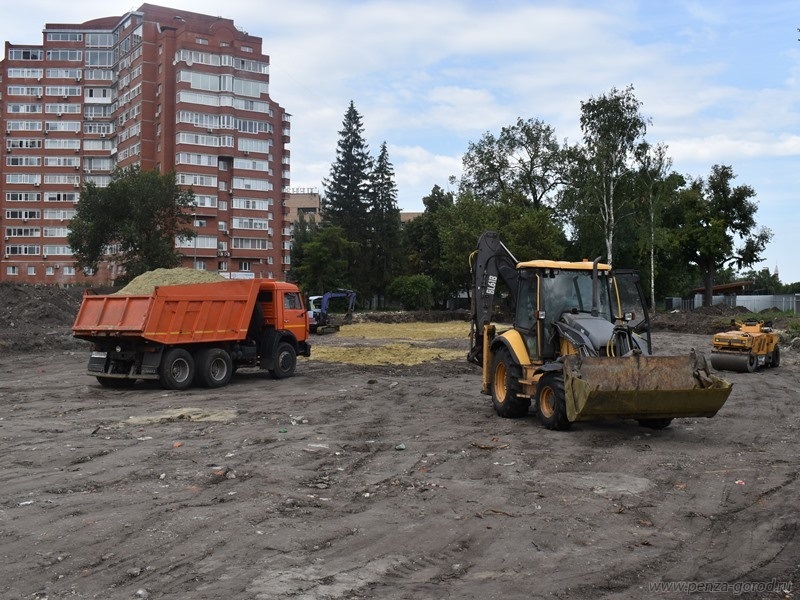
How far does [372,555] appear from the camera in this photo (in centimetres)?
616

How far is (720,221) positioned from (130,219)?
4574cm

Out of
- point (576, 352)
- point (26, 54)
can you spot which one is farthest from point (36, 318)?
point (26, 54)

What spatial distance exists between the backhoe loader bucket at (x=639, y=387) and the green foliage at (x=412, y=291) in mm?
58299

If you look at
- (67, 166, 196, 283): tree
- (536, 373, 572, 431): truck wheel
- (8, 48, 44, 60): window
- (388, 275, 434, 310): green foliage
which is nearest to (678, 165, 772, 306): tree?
(388, 275, 434, 310): green foliage

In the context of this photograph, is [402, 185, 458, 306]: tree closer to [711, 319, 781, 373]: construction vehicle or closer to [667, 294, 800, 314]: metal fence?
[667, 294, 800, 314]: metal fence

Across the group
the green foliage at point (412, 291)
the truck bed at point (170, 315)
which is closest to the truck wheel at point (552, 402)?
the truck bed at point (170, 315)

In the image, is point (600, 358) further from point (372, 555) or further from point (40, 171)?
point (40, 171)

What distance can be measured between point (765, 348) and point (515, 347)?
1391 centimetres

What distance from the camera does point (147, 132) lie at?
80062 millimetres

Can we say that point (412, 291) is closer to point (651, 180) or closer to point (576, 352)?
point (651, 180)

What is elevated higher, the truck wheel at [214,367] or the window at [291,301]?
the window at [291,301]

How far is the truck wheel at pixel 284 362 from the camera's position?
20564 mm

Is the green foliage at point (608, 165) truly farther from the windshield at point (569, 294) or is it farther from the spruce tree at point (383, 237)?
the windshield at point (569, 294)

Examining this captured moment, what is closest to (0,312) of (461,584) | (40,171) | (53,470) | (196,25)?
(53,470)
